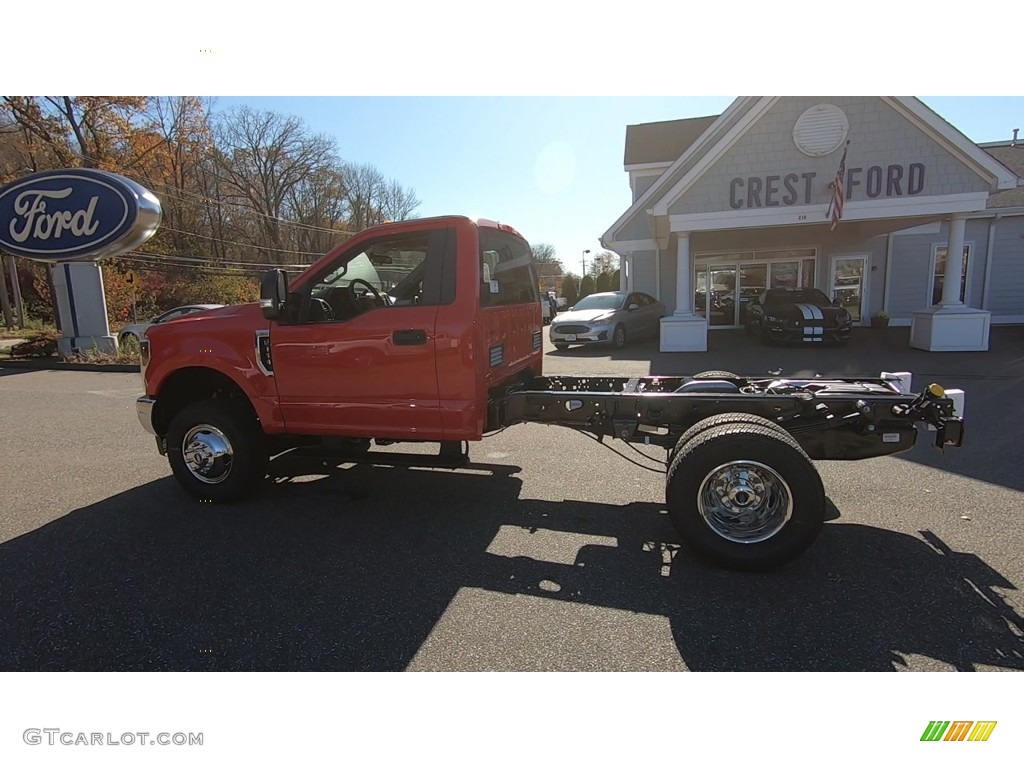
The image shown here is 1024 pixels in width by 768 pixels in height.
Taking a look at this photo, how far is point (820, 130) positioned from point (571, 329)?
698 centimetres

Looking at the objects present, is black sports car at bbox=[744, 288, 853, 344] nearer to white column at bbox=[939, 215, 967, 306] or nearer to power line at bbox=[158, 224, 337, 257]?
white column at bbox=[939, 215, 967, 306]

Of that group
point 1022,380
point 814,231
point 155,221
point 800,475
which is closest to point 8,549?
point 800,475

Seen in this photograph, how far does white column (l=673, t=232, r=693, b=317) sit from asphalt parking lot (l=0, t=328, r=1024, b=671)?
8232mm

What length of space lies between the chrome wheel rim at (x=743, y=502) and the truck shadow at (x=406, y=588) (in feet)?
0.88

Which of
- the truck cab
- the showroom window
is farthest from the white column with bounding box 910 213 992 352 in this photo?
the truck cab

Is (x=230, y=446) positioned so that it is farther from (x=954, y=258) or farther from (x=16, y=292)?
(x=16, y=292)

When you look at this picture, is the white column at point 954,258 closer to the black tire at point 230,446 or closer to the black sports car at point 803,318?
the black sports car at point 803,318

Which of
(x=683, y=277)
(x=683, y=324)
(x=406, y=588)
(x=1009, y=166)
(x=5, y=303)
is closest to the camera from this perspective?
(x=406, y=588)

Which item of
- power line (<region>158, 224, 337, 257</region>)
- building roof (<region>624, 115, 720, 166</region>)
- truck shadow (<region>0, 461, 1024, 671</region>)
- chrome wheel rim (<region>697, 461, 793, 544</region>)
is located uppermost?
building roof (<region>624, 115, 720, 166</region>)

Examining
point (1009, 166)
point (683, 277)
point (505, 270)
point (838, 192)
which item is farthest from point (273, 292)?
point (1009, 166)

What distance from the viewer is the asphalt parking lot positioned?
261 cm

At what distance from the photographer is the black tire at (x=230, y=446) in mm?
4395

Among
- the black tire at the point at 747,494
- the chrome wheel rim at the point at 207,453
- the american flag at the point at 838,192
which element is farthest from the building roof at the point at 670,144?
the chrome wheel rim at the point at 207,453

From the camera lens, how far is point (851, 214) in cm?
1212
